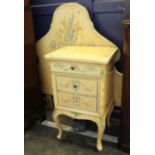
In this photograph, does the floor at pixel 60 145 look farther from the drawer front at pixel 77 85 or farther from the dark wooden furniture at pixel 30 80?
the drawer front at pixel 77 85

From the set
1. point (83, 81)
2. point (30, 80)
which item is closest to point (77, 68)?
point (83, 81)

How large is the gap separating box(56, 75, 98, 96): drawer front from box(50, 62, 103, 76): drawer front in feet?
0.17

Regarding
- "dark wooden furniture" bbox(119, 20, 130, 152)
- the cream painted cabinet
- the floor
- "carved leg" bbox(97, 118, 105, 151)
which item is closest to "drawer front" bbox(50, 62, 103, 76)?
the cream painted cabinet

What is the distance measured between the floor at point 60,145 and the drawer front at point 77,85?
18.7 inches

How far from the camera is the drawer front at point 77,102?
147 cm

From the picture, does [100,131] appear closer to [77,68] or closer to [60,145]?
[60,145]

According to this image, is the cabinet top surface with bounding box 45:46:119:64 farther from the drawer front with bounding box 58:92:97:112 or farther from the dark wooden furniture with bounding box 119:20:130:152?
the drawer front with bounding box 58:92:97:112

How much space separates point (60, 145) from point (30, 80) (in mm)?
632

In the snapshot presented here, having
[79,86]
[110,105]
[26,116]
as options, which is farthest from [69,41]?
[26,116]

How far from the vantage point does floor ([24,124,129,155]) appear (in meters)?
1.58

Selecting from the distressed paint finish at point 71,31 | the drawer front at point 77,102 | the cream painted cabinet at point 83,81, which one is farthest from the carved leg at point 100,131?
the distressed paint finish at point 71,31

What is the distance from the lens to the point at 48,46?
1.95 metres
